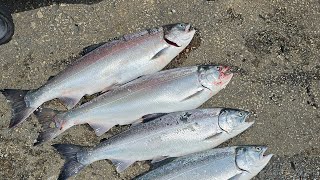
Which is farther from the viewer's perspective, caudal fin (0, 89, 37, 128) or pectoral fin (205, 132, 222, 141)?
caudal fin (0, 89, 37, 128)

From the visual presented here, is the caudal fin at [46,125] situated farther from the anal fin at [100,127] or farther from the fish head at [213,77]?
the fish head at [213,77]

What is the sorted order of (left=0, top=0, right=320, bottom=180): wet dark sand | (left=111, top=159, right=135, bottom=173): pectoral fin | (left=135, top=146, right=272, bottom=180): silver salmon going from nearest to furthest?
(left=135, top=146, right=272, bottom=180): silver salmon, (left=111, top=159, right=135, bottom=173): pectoral fin, (left=0, top=0, right=320, bottom=180): wet dark sand

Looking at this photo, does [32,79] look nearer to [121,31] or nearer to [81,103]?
[81,103]

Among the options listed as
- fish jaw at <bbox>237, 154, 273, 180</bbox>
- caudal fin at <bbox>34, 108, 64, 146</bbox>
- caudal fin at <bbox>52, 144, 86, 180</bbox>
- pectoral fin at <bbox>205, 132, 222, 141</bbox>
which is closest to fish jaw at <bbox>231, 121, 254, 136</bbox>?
pectoral fin at <bbox>205, 132, 222, 141</bbox>

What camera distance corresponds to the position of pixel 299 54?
436 centimetres

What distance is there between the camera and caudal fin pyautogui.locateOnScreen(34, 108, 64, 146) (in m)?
4.16

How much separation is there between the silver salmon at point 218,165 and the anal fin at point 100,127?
45 centimetres

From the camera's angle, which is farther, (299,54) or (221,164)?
(299,54)

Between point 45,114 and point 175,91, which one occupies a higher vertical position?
point 175,91

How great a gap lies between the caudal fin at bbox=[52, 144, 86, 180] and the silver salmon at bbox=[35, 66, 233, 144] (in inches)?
4.9

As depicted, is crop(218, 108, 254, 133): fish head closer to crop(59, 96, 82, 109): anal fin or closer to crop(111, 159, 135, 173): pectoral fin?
crop(111, 159, 135, 173): pectoral fin

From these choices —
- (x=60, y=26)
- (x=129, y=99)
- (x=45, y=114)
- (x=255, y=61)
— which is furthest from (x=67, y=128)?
(x=255, y=61)

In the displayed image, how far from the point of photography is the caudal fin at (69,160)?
13.5 feet

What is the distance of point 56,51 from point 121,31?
542mm
